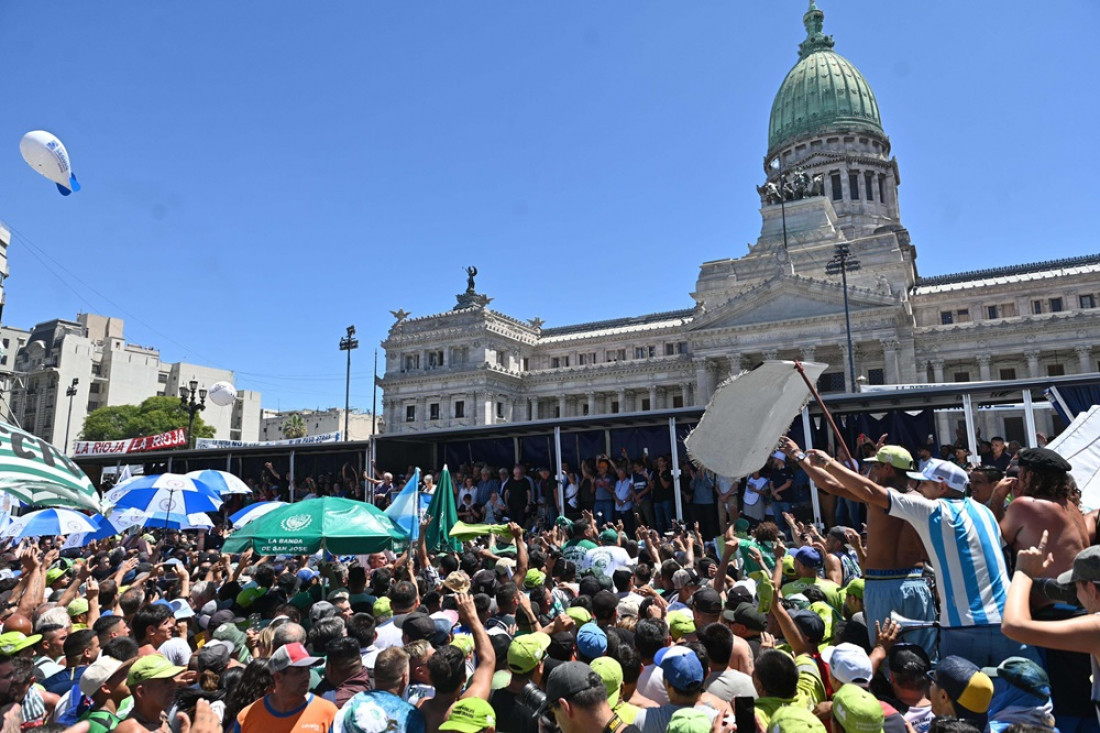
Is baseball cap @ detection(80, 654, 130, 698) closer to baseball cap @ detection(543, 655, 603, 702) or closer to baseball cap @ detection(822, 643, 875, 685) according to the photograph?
baseball cap @ detection(543, 655, 603, 702)

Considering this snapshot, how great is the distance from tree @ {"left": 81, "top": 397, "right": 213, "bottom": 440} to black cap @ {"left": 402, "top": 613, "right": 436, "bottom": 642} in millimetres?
76027

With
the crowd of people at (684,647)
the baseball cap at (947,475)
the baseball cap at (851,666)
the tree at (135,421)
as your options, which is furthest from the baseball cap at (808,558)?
the tree at (135,421)

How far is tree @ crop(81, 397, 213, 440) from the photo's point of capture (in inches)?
2859

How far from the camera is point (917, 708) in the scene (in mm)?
3979

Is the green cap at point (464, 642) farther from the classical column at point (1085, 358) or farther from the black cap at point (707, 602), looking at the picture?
the classical column at point (1085, 358)

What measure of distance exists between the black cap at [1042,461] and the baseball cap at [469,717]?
12.2ft

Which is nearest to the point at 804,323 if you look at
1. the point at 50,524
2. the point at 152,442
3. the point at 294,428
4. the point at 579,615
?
the point at 50,524

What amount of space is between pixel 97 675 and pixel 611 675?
3.47m

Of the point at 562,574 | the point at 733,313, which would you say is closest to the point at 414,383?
the point at 733,313

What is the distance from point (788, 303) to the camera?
156 feet

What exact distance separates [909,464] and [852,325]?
4389 cm

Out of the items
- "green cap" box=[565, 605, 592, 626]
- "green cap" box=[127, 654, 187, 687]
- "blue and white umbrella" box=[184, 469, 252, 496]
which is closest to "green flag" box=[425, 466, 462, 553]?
"blue and white umbrella" box=[184, 469, 252, 496]

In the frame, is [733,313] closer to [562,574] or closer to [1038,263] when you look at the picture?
[1038,263]

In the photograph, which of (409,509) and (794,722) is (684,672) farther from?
(409,509)
